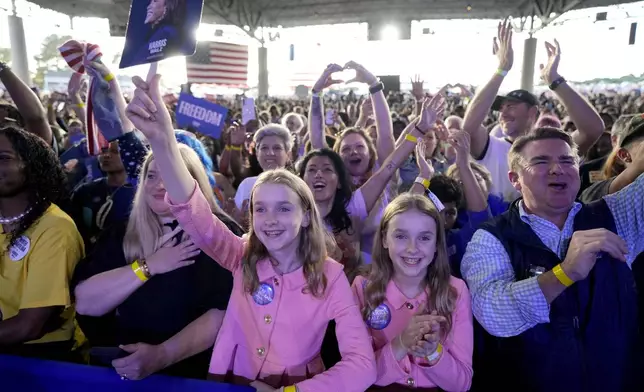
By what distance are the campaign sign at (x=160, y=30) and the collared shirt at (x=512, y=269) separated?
143cm

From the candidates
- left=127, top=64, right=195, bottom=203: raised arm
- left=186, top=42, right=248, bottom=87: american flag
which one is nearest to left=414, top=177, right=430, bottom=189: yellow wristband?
left=127, top=64, right=195, bottom=203: raised arm

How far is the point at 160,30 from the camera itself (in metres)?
1.84

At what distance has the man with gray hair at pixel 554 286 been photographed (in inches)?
61.2

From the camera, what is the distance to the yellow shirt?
1.69 meters

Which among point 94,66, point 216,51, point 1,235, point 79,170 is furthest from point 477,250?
point 216,51

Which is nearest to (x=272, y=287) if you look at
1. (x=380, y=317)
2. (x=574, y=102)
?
(x=380, y=317)

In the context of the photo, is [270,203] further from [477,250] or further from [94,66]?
[94,66]

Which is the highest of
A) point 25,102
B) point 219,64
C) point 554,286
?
point 219,64

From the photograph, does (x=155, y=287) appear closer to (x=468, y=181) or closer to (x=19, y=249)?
(x=19, y=249)

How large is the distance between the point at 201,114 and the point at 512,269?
12.3 ft

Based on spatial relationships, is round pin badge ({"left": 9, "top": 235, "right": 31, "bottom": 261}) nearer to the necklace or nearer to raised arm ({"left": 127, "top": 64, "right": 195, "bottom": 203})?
the necklace

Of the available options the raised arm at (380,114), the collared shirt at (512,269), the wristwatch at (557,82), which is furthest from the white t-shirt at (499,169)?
the collared shirt at (512,269)

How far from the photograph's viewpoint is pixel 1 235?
1.82 meters

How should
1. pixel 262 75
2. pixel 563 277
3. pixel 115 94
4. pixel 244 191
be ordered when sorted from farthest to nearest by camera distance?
pixel 262 75 < pixel 244 191 < pixel 115 94 < pixel 563 277
